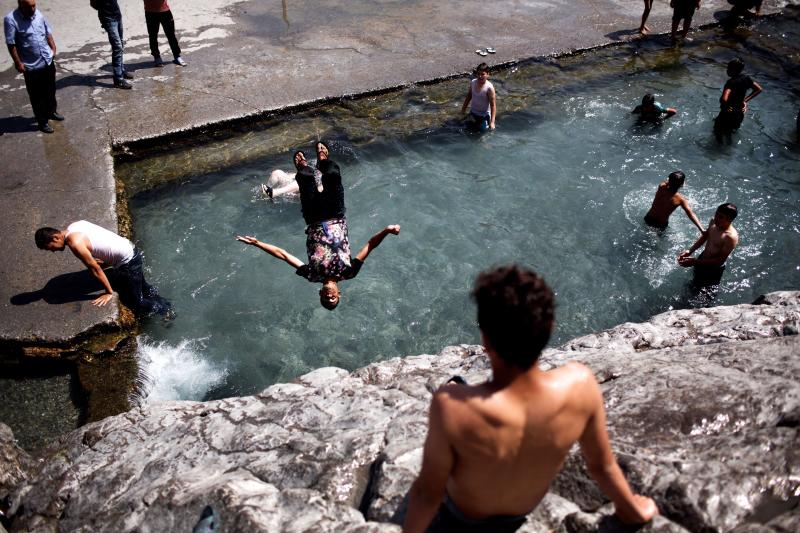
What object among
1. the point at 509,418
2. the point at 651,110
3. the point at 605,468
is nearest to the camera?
the point at 509,418

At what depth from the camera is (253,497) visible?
327 centimetres

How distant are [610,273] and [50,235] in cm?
688

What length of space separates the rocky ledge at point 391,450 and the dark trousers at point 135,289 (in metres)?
1.93

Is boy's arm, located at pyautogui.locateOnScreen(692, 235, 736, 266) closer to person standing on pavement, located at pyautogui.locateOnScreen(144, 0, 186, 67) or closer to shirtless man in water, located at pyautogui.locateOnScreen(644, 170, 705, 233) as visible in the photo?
shirtless man in water, located at pyautogui.locateOnScreen(644, 170, 705, 233)

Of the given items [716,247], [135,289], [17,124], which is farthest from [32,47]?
[716,247]

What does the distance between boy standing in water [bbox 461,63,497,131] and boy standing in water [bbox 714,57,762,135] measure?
13.3 feet

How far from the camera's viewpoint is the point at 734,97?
32.6ft

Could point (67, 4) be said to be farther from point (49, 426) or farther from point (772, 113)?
point (772, 113)

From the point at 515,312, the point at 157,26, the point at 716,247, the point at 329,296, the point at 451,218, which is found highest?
the point at 515,312

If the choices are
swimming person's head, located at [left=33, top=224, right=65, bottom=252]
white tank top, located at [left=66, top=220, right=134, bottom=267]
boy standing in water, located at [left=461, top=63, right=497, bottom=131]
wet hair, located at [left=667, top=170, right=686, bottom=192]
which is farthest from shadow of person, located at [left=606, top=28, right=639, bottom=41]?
swimming person's head, located at [left=33, top=224, right=65, bottom=252]

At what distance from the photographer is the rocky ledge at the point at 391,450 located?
2768 mm

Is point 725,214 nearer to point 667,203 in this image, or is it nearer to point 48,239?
point 667,203

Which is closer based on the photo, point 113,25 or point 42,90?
point 42,90

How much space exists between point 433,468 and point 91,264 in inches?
204
